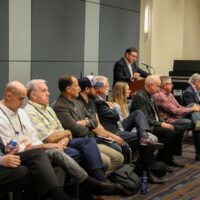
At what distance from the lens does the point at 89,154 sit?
403cm

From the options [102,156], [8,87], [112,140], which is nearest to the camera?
[8,87]

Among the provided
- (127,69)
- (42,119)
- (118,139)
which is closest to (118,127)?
(118,139)

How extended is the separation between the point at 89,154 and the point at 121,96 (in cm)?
138

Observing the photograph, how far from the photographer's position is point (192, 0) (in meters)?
11.8

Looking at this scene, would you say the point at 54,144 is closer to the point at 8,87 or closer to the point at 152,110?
the point at 8,87

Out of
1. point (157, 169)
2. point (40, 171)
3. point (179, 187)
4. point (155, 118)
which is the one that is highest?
point (155, 118)

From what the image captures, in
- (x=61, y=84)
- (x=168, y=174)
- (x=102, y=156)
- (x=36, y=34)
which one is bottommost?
(x=168, y=174)

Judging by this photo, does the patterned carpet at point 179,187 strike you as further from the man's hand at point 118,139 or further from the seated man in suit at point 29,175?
the seated man in suit at point 29,175

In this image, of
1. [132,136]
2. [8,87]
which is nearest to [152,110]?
[132,136]

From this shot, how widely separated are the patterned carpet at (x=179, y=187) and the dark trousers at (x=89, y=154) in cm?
45

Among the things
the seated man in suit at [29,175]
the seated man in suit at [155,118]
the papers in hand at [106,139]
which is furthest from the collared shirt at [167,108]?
the seated man in suit at [29,175]

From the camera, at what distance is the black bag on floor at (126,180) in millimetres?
4445

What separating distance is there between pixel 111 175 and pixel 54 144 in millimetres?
884

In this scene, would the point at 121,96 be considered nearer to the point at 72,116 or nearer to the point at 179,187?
the point at 72,116
